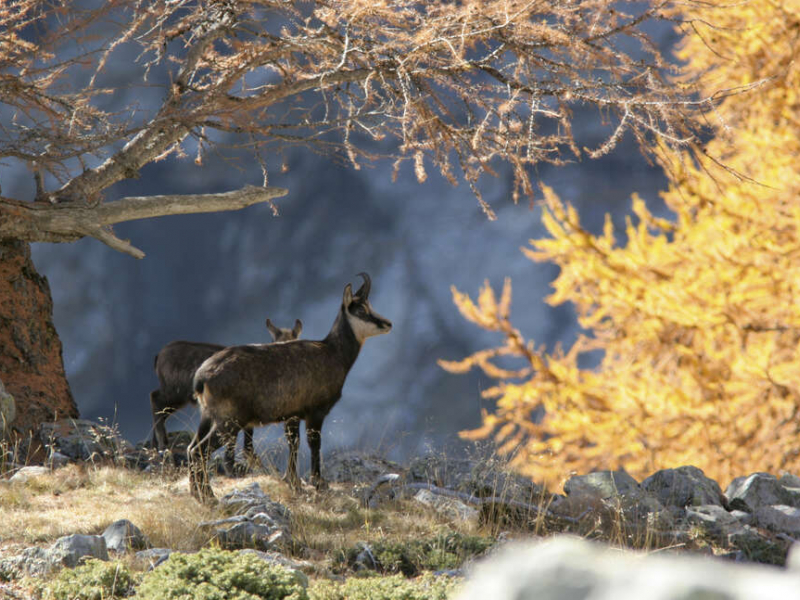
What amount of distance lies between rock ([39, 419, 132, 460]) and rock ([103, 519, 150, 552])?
155 inches

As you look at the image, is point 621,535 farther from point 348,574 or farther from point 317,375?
point 317,375

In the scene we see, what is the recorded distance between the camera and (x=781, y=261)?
40.5ft

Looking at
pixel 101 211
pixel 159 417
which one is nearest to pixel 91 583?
pixel 159 417

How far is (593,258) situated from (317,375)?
645 cm

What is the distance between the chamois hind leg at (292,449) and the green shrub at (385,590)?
345 cm

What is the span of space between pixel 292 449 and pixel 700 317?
6.86 m

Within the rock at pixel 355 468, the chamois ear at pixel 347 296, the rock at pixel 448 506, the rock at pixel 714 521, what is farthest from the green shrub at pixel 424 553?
the chamois ear at pixel 347 296

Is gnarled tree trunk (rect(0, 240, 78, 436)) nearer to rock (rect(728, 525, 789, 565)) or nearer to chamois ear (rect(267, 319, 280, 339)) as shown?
chamois ear (rect(267, 319, 280, 339))

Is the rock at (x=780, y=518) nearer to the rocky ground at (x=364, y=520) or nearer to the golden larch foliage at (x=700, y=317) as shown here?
the rocky ground at (x=364, y=520)

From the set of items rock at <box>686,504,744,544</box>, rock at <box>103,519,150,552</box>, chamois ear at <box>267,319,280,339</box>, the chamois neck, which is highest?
the chamois neck

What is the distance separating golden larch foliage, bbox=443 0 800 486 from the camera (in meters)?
12.4

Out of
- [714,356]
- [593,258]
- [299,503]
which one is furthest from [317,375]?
[714,356]

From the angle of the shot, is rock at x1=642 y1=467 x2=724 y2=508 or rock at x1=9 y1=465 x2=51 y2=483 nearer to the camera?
rock at x1=642 y1=467 x2=724 y2=508

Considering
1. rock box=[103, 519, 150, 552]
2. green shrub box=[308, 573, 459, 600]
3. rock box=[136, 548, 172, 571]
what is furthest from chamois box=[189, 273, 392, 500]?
green shrub box=[308, 573, 459, 600]
